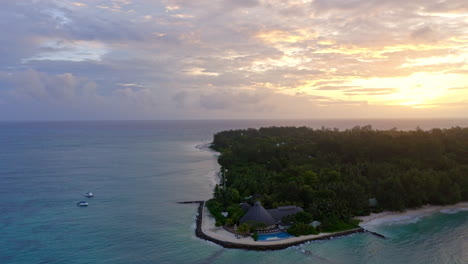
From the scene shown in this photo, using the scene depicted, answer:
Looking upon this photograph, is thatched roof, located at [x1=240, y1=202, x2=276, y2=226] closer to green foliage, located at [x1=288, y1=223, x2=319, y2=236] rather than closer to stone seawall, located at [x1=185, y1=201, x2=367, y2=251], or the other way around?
green foliage, located at [x1=288, y1=223, x2=319, y2=236]

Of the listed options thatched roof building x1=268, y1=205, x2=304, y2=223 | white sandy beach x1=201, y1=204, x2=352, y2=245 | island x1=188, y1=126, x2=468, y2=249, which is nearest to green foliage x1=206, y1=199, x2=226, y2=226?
island x1=188, y1=126, x2=468, y2=249

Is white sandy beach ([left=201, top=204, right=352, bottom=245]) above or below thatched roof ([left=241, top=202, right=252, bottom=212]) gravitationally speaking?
below

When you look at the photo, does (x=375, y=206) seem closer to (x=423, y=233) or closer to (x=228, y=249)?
(x=423, y=233)

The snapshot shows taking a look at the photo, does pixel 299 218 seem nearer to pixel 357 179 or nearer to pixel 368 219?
pixel 368 219

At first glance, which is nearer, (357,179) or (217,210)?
(217,210)

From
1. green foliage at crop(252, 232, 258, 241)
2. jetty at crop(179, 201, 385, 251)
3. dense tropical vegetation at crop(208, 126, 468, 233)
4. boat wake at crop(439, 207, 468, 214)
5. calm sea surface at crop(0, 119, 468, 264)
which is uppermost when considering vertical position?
dense tropical vegetation at crop(208, 126, 468, 233)

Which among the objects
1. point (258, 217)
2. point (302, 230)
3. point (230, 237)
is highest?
point (258, 217)

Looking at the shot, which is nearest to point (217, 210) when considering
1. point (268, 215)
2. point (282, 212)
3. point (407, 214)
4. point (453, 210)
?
point (268, 215)
